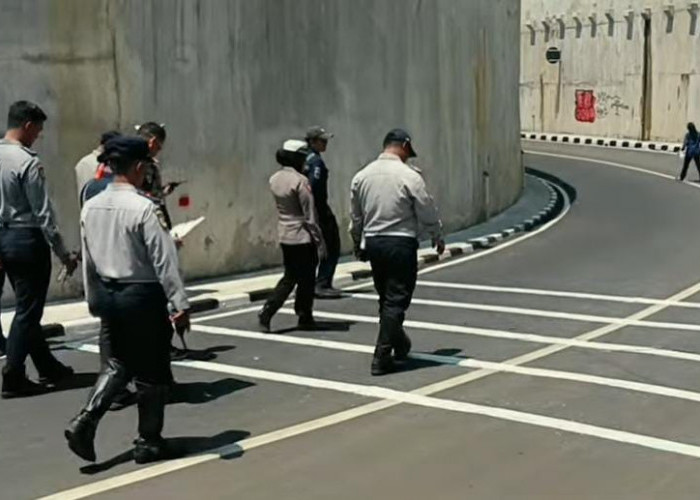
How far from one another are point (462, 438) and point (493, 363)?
7.15ft

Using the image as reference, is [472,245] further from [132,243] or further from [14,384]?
[132,243]

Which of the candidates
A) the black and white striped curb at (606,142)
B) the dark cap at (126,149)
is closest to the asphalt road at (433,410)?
the dark cap at (126,149)

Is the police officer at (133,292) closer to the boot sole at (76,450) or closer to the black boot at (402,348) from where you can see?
the boot sole at (76,450)

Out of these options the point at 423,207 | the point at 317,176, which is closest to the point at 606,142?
the point at 317,176

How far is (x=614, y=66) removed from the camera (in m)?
39.9

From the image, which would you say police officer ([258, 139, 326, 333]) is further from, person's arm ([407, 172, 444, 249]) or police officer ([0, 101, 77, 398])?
police officer ([0, 101, 77, 398])

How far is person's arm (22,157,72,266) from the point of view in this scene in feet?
25.1

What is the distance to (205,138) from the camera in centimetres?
1335

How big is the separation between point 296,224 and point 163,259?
3.89 meters

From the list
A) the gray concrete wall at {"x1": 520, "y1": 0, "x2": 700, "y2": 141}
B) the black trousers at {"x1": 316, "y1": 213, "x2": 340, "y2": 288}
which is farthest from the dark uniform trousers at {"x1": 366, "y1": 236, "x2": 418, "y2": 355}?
the gray concrete wall at {"x1": 520, "y1": 0, "x2": 700, "y2": 141}

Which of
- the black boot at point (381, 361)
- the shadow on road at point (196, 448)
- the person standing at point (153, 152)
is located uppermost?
the person standing at point (153, 152)

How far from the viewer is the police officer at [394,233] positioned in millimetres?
8438

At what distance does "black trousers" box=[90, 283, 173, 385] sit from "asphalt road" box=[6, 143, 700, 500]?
58cm

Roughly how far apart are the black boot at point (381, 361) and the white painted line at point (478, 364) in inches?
23.7
